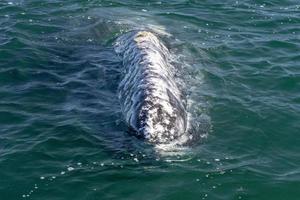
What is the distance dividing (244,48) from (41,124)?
897 centimetres

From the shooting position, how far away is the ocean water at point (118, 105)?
1220 cm

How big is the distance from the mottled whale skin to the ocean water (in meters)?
0.43

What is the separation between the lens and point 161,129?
13.6 meters

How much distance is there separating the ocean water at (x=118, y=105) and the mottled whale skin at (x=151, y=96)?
429 millimetres

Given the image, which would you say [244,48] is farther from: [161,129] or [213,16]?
[161,129]

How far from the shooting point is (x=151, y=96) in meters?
14.3

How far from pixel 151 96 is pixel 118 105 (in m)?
1.56

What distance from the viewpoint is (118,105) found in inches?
609

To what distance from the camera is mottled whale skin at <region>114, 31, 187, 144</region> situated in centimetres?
1359

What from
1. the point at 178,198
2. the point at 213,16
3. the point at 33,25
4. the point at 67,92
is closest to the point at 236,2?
the point at 213,16

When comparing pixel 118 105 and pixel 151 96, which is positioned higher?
pixel 151 96

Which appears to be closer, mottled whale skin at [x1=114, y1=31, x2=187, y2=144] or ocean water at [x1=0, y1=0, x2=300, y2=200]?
ocean water at [x1=0, y1=0, x2=300, y2=200]

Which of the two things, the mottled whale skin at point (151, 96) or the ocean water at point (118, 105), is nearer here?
the ocean water at point (118, 105)

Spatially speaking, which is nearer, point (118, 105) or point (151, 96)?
point (151, 96)
